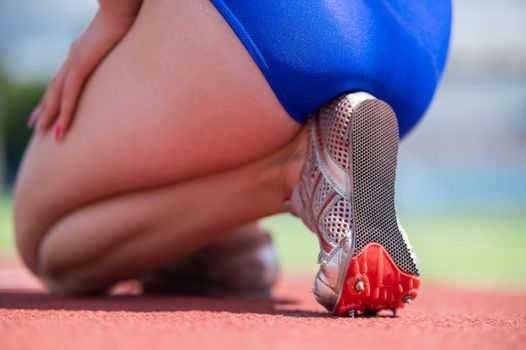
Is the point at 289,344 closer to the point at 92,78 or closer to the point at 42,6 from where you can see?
the point at 92,78

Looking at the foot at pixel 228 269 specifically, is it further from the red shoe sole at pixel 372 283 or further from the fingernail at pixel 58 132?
the red shoe sole at pixel 372 283

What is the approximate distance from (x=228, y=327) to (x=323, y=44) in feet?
1.84

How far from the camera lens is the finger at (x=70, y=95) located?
64.4 inches

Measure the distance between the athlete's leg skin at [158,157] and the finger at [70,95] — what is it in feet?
0.06

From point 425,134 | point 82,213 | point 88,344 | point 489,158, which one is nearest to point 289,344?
point 88,344

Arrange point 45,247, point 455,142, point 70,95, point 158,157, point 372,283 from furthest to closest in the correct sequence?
point 455,142
point 45,247
point 70,95
point 158,157
point 372,283

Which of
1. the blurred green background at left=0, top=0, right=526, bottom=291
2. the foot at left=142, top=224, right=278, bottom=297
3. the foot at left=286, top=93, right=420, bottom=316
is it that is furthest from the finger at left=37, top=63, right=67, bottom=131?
the blurred green background at left=0, top=0, right=526, bottom=291

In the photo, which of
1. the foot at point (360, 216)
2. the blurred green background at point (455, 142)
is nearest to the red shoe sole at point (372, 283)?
the foot at point (360, 216)

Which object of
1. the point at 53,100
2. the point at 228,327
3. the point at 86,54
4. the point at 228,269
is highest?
the point at 86,54

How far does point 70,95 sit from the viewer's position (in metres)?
1.64

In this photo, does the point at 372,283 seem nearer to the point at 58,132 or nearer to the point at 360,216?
the point at 360,216

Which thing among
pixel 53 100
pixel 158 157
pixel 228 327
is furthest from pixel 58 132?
pixel 228 327

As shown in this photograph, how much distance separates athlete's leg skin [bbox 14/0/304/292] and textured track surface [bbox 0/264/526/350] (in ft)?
0.54

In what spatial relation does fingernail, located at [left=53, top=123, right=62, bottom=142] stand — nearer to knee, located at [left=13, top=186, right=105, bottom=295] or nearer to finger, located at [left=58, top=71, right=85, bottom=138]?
finger, located at [left=58, top=71, right=85, bottom=138]
